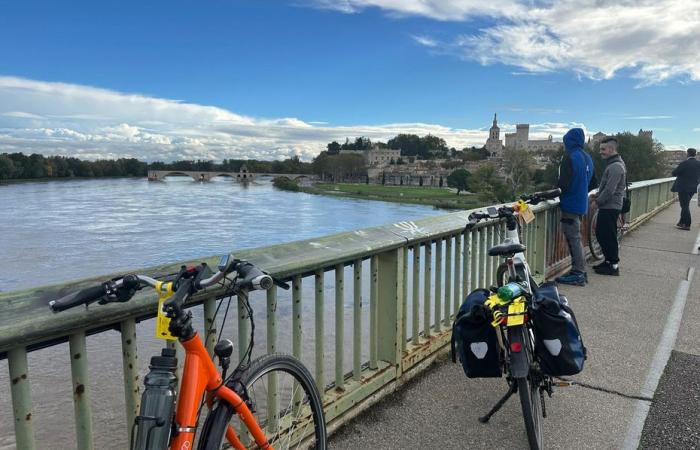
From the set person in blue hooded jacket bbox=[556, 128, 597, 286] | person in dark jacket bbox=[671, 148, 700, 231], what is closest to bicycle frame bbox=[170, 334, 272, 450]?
person in blue hooded jacket bbox=[556, 128, 597, 286]

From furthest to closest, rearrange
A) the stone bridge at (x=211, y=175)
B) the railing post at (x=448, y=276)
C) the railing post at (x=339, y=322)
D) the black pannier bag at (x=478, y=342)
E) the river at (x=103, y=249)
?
the stone bridge at (x=211, y=175) < the river at (x=103, y=249) < the railing post at (x=448, y=276) < the railing post at (x=339, y=322) < the black pannier bag at (x=478, y=342)

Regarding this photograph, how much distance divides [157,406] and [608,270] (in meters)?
6.40

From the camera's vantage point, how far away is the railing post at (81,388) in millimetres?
1551

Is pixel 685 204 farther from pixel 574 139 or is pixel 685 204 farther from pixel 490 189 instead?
pixel 490 189

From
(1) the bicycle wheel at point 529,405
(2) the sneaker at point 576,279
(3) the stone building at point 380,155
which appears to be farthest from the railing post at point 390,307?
(3) the stone building at point 380,155

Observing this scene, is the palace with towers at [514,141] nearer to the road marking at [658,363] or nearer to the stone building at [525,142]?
the stone building at [525,142]

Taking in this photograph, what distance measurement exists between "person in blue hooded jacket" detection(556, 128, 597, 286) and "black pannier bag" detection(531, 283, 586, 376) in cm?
309

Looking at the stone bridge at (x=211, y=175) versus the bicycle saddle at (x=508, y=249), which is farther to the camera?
the stone bridge at (x=211, y=175)

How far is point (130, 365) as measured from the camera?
5.62 ft

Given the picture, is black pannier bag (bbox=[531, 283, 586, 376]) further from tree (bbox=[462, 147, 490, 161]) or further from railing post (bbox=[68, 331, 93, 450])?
tree (bbox=[462, 147, 490, 161])

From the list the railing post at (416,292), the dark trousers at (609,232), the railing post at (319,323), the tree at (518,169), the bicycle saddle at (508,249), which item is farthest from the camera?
the tree at (518,169)

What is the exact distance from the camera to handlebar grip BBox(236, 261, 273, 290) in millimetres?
1422

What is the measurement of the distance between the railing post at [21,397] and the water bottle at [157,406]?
1.24 ft

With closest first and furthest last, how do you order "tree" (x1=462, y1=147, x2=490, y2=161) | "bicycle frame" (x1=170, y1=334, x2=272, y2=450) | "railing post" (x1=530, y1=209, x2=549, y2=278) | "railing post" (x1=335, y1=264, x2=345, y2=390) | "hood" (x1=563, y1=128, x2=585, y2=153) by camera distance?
"bicycle frame" (x1=170, y1=334, x2=272, y2=450), "railing post" (x1=335, y1=264, x2=345, y2=390), "hood" (x1=563, y1=128, x2=585, y2=153), "railing post" (x1=530, y1=209, x2=549, y2=278), "tree" (x1=462, y1=147, x2=490, y2=161)
